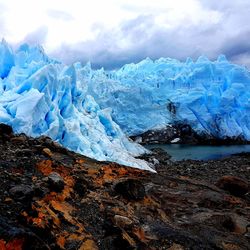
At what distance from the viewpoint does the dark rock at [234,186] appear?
23.8 feet

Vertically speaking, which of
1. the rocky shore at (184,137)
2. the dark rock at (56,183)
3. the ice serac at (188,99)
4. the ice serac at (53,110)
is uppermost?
the dark rock at (56,183)

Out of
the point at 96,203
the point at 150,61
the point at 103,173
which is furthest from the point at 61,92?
the point at 150,61

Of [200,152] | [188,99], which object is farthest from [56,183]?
[188,99]

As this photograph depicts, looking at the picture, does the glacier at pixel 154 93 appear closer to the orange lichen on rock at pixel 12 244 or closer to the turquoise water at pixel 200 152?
the turquoise water at pixel 200 152

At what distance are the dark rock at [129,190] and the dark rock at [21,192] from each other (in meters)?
1.47

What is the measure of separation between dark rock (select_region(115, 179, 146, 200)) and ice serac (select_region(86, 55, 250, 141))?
2953cm

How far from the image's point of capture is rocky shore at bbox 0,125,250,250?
3654 millimetres

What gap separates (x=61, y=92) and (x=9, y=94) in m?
2.71

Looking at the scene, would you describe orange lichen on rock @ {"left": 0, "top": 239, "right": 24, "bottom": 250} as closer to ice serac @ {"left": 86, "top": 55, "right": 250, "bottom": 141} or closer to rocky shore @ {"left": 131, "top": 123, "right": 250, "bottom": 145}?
ice serac @ {"left": 86, "top": 55, "right": 250, "bottom": 141}

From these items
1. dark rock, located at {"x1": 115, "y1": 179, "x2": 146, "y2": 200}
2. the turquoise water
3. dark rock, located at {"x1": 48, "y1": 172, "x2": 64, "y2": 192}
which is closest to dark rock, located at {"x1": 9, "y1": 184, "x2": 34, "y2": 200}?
dark rock, located at {"x1": 48, "y1": 172, "x2": 64, "y2": 192}

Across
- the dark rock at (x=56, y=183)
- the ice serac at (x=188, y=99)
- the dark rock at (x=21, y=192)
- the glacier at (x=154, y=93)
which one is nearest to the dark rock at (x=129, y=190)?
the dark rock at (x=56, y=183)

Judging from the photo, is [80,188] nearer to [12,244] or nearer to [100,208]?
[100,208]

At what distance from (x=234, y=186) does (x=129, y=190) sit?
115 inches

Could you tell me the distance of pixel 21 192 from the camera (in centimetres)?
400
